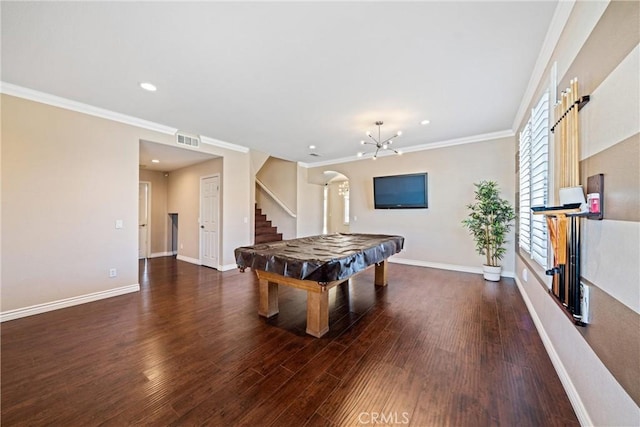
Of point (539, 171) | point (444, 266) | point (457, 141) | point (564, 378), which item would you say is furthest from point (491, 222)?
point (564, 378)

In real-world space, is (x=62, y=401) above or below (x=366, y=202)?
below

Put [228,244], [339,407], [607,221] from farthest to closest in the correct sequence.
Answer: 1. [228,244]
2. [339,407]
3. [607,221]

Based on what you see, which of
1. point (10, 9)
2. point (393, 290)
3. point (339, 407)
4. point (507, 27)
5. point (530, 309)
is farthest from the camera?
point (393, 290)

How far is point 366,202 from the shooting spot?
6379mm

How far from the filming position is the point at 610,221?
1.17 m

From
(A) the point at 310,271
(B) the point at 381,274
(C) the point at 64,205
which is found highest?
(C) the point at 64,205

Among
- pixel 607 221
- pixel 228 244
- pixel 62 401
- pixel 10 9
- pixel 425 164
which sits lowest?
pixel 62 401

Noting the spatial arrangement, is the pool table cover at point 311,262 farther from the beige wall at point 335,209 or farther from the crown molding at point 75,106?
the beige wall at point 335,209

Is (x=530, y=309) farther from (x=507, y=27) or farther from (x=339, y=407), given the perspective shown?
(x=507, y=27)

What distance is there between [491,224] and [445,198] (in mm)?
1074

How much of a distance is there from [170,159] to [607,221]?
6.40 m

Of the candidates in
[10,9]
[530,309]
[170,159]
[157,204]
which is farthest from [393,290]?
[157,204]

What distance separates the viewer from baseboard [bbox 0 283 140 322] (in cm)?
283

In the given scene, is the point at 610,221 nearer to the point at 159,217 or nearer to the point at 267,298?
the point at 267,298
